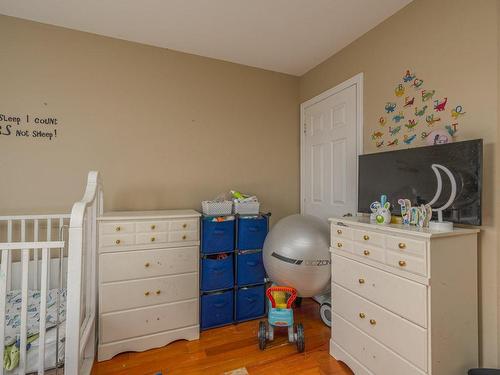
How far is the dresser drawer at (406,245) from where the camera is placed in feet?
4.01

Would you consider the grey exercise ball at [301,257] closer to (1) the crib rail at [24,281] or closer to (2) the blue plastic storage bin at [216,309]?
(2) the blue plastic storage bin at [216,309]

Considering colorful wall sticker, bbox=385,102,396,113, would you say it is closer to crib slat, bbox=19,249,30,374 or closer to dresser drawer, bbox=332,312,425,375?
dresser drawer, bbox=332,312,425,375

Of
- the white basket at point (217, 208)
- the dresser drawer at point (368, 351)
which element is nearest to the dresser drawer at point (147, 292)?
the white basket at point (217, 208)

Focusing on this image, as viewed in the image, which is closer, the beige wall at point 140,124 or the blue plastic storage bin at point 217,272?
the beige wall at point 140,124

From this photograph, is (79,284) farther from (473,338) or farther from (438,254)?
(473,338)

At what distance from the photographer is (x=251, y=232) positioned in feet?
7.40

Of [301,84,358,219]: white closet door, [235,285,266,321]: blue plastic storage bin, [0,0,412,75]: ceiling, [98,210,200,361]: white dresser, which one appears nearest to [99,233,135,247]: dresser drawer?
[98,210,200,361]: white dresser

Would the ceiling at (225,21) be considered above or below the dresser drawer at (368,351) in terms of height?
above

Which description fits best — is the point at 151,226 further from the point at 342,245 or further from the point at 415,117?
the point at 415,117

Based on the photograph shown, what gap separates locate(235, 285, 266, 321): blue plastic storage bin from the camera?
2.24m

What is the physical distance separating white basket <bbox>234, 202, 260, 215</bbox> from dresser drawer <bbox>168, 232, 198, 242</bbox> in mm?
435

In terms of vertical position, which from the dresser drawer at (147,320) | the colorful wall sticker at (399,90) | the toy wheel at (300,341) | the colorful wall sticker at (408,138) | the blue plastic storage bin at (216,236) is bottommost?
the toy wheel at (300,341)

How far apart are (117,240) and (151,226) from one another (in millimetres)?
241

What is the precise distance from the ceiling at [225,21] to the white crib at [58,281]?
125 cm
